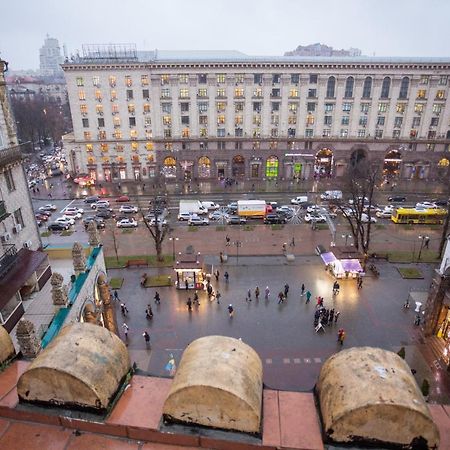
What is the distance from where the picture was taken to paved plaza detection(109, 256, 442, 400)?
2595cm

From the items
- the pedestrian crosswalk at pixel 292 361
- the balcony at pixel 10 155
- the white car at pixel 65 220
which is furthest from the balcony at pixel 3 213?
the white car at pixel 65 220

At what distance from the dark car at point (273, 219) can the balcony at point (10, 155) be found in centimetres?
3398

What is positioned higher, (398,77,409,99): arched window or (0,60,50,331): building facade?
(398,77,409,99): arched window

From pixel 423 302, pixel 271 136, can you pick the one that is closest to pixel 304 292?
pixel 423 302

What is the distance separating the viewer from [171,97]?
68062mm

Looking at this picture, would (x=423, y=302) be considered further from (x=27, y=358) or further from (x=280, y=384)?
(x=27, y=358)

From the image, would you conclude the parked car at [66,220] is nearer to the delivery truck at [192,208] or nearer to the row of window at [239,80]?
the delivery truck at [192,208]

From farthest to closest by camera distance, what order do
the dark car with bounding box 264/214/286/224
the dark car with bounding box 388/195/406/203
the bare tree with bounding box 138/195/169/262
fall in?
the dark car with bounding box 388/195/406/203 < the dark car with bounding box 264/214/286/224 < the bare tree with bounding box 138/195/169/262

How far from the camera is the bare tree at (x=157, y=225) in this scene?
40.7m

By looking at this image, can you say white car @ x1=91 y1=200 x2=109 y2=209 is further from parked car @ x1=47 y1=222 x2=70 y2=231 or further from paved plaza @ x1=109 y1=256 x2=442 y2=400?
paved plaza @ x1=109 y1=256 x2=442 y2=400

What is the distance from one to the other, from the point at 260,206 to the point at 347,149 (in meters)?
30.0

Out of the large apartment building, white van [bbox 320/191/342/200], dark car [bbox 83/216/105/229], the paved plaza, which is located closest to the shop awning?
the paved plaza

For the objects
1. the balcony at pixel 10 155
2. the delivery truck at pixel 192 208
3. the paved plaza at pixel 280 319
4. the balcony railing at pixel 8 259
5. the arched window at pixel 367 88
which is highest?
the arched window at pixel 367 88

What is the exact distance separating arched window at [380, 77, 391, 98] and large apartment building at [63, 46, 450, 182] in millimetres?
231
